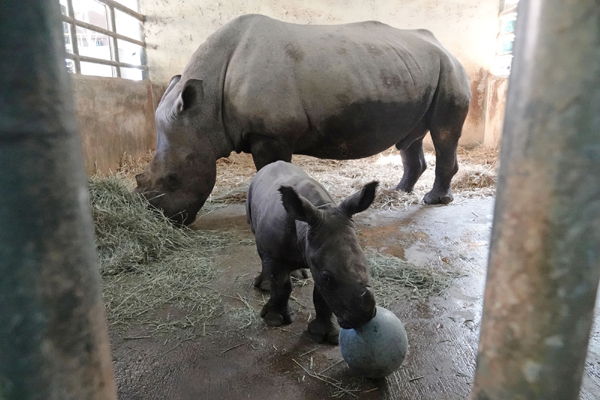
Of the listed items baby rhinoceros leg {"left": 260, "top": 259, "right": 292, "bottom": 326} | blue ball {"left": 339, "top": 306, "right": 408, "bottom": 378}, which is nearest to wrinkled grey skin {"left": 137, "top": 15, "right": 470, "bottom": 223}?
baby rhinoceros leg {"left": 260, "top": 259, "right": 292, "bottom": 326}

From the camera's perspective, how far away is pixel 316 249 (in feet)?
7.05

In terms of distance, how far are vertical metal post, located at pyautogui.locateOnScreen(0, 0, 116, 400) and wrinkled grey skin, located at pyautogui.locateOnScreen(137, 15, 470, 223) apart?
3497mm

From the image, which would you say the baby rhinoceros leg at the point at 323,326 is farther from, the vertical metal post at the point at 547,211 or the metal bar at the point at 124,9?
the metal bar at the point at 124,9

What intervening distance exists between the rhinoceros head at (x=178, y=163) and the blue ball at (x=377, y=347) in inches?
109

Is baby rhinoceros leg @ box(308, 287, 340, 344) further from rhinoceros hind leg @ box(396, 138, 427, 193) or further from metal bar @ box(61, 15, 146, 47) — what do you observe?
metal bar @ box(61, 15, 146, 47)

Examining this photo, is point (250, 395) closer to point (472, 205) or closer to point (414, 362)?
point (414, 362)

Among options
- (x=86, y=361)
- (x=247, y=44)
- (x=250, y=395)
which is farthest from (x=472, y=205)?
(x=86, y=361)

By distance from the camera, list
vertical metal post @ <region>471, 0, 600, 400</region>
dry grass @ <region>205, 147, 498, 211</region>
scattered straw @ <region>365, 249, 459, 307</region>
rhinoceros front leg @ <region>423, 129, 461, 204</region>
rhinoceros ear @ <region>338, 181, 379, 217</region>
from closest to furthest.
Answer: vertical metal post @ <region>471, 0, 600, 400</region>
rhinoceros ear @ <region>338, 181, 379, 217</region>
scattered straw @ <region>365, 249, 459, 307</region>
rhinoceros front leg @ <region>423, 129, 461, 204</region>
dry grass @ <region>205, 147, 498, 211</region>

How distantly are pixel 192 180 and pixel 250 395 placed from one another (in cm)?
269

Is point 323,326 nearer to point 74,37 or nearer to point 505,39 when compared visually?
point 74,37

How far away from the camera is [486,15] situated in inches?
384

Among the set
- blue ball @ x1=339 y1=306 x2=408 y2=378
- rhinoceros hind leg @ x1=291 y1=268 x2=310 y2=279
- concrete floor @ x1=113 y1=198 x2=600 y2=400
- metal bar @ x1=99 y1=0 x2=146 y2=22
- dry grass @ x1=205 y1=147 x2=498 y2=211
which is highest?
metal bar @ x1=99 y1=0 x2=146 y2=22

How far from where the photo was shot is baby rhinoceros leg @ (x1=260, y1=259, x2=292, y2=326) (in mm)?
2613

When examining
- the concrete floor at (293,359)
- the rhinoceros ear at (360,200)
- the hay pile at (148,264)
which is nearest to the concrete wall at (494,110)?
the concrete floor at (293,359)
